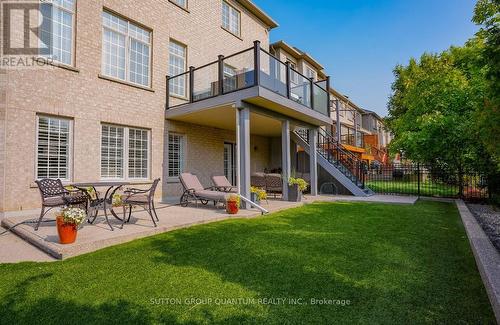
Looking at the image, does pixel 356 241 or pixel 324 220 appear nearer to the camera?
pixel 356 241

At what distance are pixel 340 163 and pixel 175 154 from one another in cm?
881

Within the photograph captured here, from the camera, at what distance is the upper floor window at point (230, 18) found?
13.8m

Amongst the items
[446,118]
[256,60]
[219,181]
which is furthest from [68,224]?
[446,118]

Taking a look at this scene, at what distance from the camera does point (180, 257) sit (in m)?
4.32

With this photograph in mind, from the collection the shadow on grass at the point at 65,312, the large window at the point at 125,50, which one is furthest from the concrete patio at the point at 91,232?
the large window at the point at 125,50

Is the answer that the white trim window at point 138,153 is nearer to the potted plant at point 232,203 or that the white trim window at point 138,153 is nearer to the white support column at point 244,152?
the white support column at point 244,152

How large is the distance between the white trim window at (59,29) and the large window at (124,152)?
2.27 meters

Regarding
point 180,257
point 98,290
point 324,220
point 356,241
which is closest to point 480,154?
point 324,220

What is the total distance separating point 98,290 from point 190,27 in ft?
37.2

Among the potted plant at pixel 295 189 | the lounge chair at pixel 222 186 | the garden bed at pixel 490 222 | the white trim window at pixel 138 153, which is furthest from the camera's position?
the potted plant at pixel 295 189

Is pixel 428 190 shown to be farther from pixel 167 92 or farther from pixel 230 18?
pixel 167 92

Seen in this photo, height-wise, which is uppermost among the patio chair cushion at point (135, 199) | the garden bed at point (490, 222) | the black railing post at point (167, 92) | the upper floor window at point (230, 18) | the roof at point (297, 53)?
the roof at point (297, 53)

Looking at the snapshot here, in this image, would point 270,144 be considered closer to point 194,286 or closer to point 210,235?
point 210,235

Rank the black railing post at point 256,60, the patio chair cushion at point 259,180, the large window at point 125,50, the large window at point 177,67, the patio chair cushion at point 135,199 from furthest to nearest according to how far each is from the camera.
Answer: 1. the patio chair cushion at point 259,180
2. the large window at point 177,67
3. the large window at point 125,50
4. the black railing post at point 256,60
5. the patio chair cushion at point 135,199
